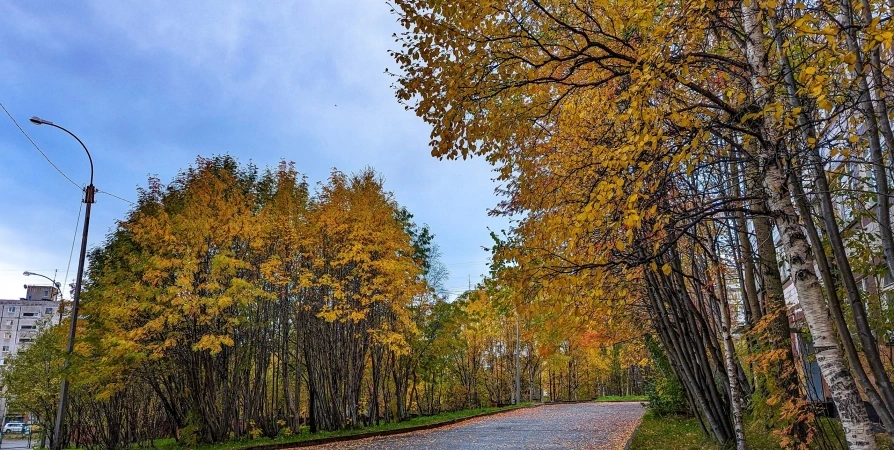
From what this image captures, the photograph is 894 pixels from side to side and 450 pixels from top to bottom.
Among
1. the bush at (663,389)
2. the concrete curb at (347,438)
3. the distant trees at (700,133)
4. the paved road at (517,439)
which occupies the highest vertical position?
the distant trees at (700,133)

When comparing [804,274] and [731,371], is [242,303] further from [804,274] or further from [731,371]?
[804,274]

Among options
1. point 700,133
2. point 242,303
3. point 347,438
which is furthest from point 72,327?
point 700,133

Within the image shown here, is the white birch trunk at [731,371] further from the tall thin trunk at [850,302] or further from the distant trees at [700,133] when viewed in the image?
the tall thin trunk at [850,302]

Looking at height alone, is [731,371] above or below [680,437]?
above

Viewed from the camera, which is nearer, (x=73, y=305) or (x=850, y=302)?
(x=850, y=302)

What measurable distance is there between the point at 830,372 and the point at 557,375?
5754 centimetres

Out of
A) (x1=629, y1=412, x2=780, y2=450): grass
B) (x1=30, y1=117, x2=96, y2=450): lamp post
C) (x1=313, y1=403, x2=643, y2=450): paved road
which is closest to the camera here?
(x1=629, y1=412, x2=780, y2=450): grass

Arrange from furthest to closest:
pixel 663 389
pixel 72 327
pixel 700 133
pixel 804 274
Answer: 1. pixel 663 389
2. pixel 72 327
3. pixel 804 274
4. pixel 700 133

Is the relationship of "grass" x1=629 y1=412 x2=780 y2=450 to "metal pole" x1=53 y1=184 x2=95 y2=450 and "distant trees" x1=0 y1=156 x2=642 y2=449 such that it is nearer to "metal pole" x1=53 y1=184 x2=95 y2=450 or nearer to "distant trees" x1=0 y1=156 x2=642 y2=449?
"distant trees" x1=0 y1=156 x2=642 y2=449

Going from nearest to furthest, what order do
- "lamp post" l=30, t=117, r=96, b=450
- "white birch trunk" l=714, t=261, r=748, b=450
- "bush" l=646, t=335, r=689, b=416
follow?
"white birch trunk" l=714, t=261, r=748, b=450, "lamp post" l=30, t=117, r=96, b=450, "bush" l=646, t=335, r=689, b=416

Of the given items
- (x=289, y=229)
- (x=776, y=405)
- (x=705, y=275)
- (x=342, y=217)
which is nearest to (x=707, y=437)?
(x=705, y=275)

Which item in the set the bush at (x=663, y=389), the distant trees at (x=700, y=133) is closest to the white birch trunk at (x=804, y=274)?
the distant trees at (x=700, y=133)

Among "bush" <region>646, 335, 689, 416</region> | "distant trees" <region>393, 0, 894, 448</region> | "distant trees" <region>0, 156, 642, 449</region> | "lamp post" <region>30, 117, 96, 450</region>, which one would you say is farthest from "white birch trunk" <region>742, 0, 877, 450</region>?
"lamp post" <region>30, 117, 96, 450</region>

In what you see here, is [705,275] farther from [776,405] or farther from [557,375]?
[557,375]
